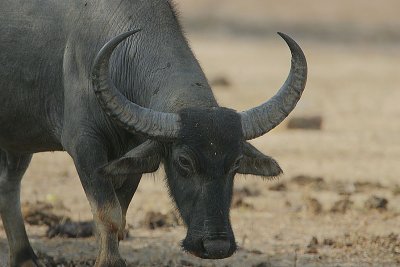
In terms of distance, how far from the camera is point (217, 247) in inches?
314

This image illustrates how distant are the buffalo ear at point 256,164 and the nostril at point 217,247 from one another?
2.23 feet

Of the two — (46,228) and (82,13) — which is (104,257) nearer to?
(82,13)

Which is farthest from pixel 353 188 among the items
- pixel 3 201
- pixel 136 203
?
pixel 3 201

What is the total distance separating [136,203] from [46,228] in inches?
68.1

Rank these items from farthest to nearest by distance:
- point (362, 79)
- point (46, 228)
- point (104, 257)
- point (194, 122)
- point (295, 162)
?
point (362, 79)
point (295, 162)
point (46, 228)
point (104, 257)
point (194, 122)

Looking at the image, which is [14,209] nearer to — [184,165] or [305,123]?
[184,165]

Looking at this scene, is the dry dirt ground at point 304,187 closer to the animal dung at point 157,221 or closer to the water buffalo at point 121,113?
the animal dung at point 157,221

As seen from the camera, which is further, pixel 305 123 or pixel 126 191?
pixel 305 123

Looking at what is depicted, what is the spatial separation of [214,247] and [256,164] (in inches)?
34.8

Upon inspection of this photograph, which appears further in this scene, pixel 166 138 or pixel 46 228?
pixel 46 228

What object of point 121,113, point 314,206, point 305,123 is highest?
point 305,123

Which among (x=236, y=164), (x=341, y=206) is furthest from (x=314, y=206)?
(x=236, y=164)

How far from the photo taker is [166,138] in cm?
824

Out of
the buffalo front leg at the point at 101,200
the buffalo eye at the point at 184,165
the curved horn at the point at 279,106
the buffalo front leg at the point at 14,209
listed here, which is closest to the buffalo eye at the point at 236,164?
the curved horn at the point at 279,106
